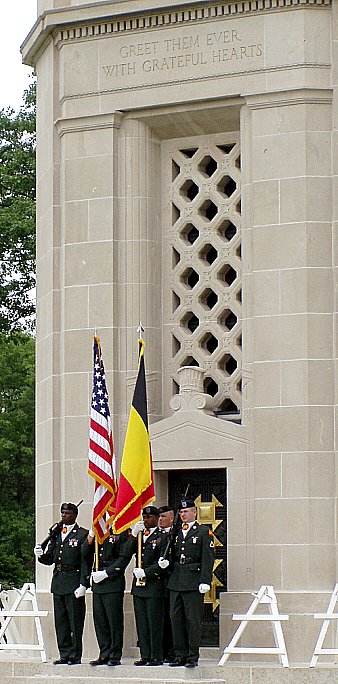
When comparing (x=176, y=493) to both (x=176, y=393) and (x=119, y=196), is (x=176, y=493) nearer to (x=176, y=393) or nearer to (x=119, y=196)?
(x=176, y=393)

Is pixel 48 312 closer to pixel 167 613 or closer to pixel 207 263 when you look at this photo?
pixel 207 263

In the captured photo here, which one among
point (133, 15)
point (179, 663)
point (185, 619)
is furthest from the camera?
point (133, 15)

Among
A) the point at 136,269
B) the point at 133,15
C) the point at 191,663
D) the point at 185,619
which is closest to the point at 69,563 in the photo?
the point at 185,619

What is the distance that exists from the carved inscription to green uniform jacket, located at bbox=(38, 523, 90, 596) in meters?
6.01

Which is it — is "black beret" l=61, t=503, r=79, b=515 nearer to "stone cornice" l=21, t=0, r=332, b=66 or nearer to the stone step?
the stone step

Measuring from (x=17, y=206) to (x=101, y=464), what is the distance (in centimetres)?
1817

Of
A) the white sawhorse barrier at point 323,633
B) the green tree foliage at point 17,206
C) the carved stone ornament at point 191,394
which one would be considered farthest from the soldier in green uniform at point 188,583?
the green tree foliage at point 17,206

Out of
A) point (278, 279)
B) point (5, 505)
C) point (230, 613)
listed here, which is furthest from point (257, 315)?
point (5, 505)

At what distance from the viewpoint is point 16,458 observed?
130 ft

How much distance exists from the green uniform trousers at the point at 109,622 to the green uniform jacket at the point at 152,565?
0.27 meters

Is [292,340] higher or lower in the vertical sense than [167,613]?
higher

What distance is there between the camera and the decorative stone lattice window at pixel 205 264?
20.3m

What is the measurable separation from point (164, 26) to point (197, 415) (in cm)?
510

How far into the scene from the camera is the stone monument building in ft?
62.6
